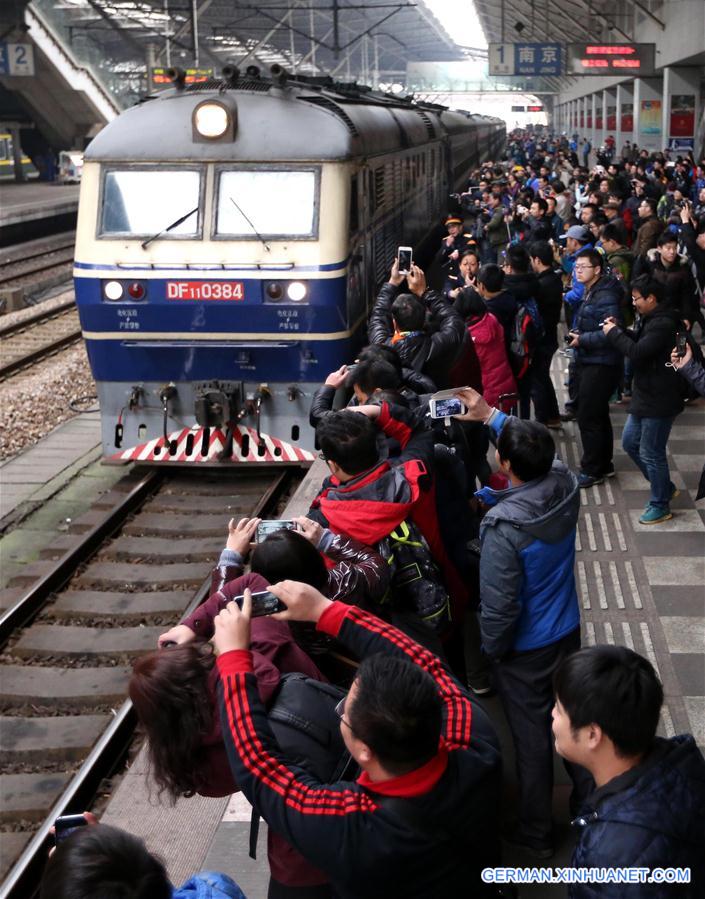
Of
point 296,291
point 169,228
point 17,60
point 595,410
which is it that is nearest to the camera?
point 595,410

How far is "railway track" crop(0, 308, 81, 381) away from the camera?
48.0 feet

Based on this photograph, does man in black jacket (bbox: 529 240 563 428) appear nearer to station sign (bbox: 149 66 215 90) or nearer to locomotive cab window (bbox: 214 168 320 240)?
locomotive cab window (bbox: 214 168 320 240)

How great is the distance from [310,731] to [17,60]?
35.2 metres

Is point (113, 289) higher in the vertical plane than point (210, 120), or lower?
lower

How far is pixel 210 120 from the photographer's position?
8.28 m

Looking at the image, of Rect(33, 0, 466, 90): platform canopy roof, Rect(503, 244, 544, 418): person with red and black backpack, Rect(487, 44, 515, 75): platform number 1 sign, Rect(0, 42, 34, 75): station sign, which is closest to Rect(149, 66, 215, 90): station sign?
Rect(33, 0, 466, 90): platform canopy roof

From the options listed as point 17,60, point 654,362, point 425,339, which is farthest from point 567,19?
point 425,339

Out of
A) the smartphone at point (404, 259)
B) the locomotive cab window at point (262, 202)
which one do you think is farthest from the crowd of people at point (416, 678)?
the locomotive cab window at point (262, 202)

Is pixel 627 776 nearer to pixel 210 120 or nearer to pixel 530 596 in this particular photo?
pixel 530 596

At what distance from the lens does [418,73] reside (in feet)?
244

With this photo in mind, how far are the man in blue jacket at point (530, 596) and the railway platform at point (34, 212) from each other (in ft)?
86.3

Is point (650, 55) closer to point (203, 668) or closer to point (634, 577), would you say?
point (634, 577)

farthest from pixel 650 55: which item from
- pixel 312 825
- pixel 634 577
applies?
pixel 312 825

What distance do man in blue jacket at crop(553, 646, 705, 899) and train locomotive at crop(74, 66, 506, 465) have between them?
5.99 metres
